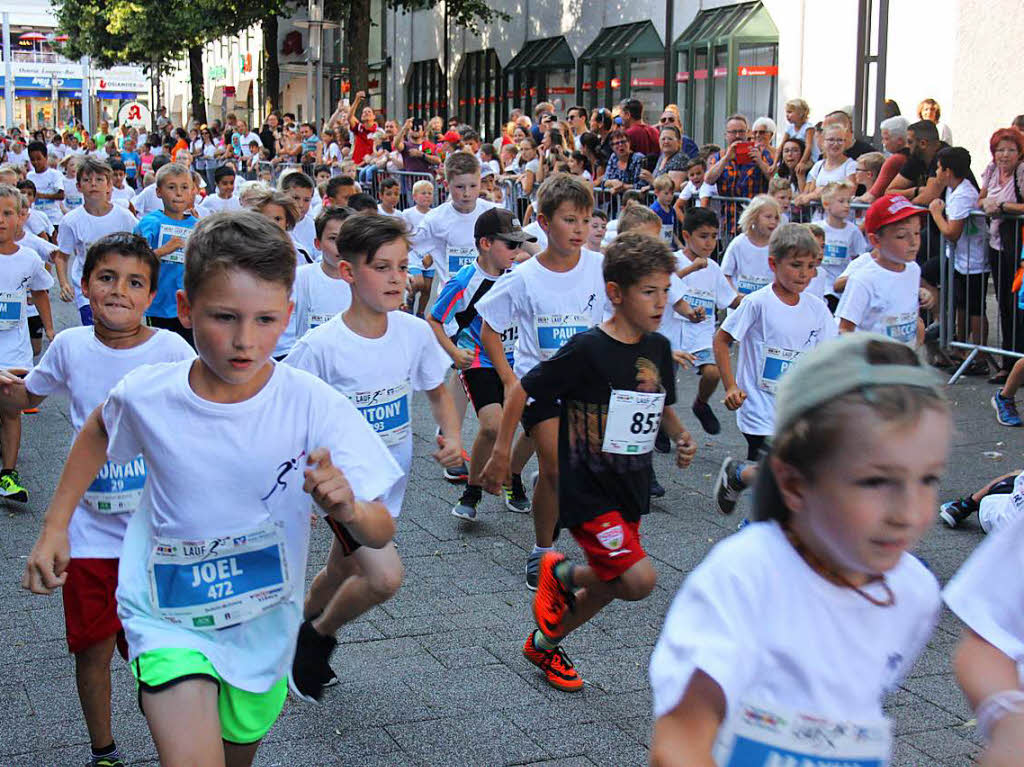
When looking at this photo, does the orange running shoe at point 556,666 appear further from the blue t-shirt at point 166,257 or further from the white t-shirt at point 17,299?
the blue t-shirt at point 166,257

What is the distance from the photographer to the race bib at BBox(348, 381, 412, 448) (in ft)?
17.2

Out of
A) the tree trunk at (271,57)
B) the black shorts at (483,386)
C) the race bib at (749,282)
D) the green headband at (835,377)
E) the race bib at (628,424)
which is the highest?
the tree trunk at (271,57)

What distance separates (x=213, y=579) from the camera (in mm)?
3219

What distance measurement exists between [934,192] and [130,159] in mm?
29766

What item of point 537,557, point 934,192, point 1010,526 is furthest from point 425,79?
point 1010,526

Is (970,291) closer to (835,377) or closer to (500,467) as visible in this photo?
(500,467)

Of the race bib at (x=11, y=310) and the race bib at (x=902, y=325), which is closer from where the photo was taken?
the race bib at (x=902, y=325)

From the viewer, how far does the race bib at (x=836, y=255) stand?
10914mm

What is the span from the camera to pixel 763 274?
10070 mm

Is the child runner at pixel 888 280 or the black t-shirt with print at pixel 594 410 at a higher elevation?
the child runner at pixel 888 280

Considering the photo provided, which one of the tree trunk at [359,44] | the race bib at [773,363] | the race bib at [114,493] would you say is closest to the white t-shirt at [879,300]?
the race bib at [773,363]

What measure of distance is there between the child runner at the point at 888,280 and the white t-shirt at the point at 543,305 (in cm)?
156

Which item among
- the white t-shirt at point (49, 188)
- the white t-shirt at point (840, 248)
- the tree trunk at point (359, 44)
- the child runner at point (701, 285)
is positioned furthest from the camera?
the tree trunk at point (359, 44)

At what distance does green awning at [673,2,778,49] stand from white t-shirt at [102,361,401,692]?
21510 mm
